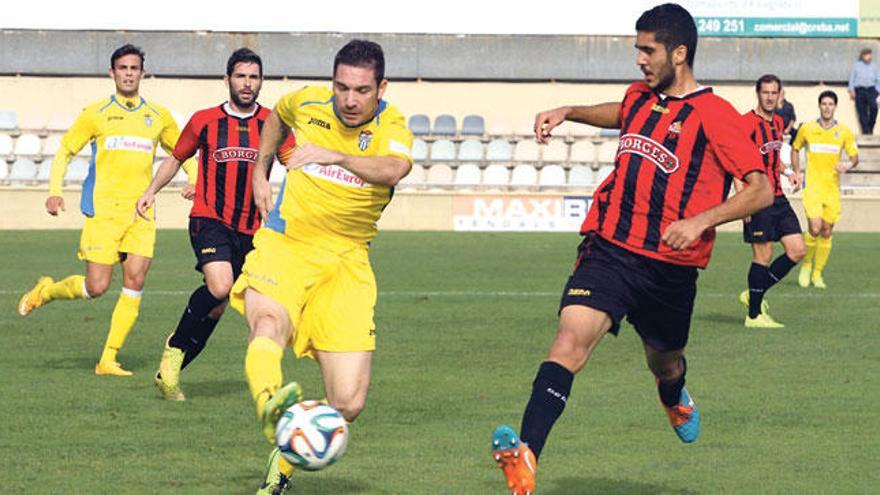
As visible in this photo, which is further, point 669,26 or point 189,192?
point 189,192

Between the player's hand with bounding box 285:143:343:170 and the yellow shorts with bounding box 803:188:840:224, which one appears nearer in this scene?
the player's hand with bounding box 285:143:343:170

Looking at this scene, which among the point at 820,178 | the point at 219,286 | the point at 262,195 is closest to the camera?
the point at 262,195

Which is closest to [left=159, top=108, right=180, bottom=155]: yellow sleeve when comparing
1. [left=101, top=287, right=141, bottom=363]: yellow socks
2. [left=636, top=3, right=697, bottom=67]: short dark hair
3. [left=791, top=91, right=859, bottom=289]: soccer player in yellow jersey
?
[left=101, top=287, right=141, bottom=363]: yellow socks

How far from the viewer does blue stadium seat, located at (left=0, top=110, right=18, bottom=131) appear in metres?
32.8

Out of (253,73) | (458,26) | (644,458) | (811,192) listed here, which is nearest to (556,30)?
(458,26)

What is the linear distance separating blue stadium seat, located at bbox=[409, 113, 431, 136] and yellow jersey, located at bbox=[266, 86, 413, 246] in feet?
83.5

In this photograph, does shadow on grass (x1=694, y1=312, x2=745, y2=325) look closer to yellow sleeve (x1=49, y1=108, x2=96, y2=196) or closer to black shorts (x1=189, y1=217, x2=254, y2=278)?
black shorts (x1=189, y1=217, x2=254, y2=278)

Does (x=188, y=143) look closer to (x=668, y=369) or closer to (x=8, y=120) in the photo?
(x=668, y=369)

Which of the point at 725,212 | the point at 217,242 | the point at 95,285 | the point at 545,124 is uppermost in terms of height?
the point at 545,124

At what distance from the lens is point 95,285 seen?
11.6 metres

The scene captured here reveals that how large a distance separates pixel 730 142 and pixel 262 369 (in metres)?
2.30

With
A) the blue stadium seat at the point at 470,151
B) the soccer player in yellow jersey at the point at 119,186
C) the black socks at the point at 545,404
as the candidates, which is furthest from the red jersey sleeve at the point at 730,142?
the blue stadium seat at the point at 470,151

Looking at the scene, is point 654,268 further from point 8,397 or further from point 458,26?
point 458,26

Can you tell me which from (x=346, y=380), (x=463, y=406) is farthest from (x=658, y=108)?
(x=463, y=406)
